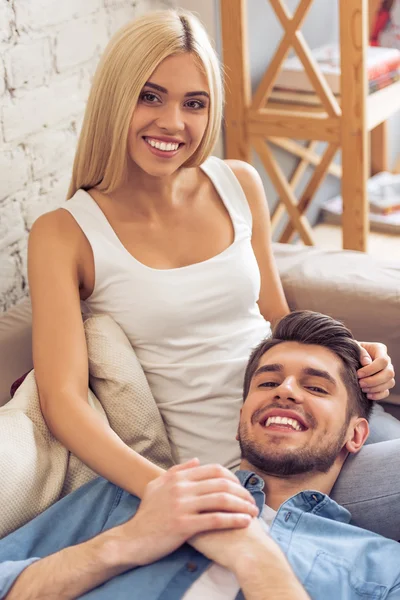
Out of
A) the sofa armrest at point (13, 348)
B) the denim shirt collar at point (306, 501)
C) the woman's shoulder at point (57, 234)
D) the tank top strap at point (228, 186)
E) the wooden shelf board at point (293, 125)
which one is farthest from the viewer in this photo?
the wooden shelf board at point (293, 125)

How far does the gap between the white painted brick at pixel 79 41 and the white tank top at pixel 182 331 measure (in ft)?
1.95

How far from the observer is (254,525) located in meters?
1.30

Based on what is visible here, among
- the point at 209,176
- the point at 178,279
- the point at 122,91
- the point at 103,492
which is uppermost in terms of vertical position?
the point at 122,91

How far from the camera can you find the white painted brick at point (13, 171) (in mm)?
2021

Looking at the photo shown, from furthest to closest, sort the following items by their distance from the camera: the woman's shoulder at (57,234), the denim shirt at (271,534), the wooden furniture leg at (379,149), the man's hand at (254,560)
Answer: the wooden furniture leg at (379,149) → the woman's shoulder at (57,234) → the denim shirt at (271,534) → the man's hand at (254,560)

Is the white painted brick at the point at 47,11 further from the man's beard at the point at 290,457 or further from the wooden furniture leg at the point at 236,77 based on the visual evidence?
the man's beard at the point at 290,457

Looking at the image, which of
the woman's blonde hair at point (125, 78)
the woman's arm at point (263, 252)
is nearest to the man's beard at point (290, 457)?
the woman's arm at point (263, 252)

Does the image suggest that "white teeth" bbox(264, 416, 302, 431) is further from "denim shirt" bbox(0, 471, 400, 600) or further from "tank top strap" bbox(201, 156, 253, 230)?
"tank top strap" bbox(201, 156, 253, 230)

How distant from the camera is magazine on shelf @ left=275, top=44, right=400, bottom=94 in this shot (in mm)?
2652

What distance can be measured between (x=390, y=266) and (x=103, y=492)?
0.96 metres

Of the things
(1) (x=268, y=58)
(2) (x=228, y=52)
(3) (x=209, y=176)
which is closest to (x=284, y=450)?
(3) (x=209, y=176)

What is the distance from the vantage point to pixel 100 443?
1.49 meters

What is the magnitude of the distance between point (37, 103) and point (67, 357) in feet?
2.70

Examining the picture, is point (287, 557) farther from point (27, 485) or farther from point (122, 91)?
point (122, 91)
